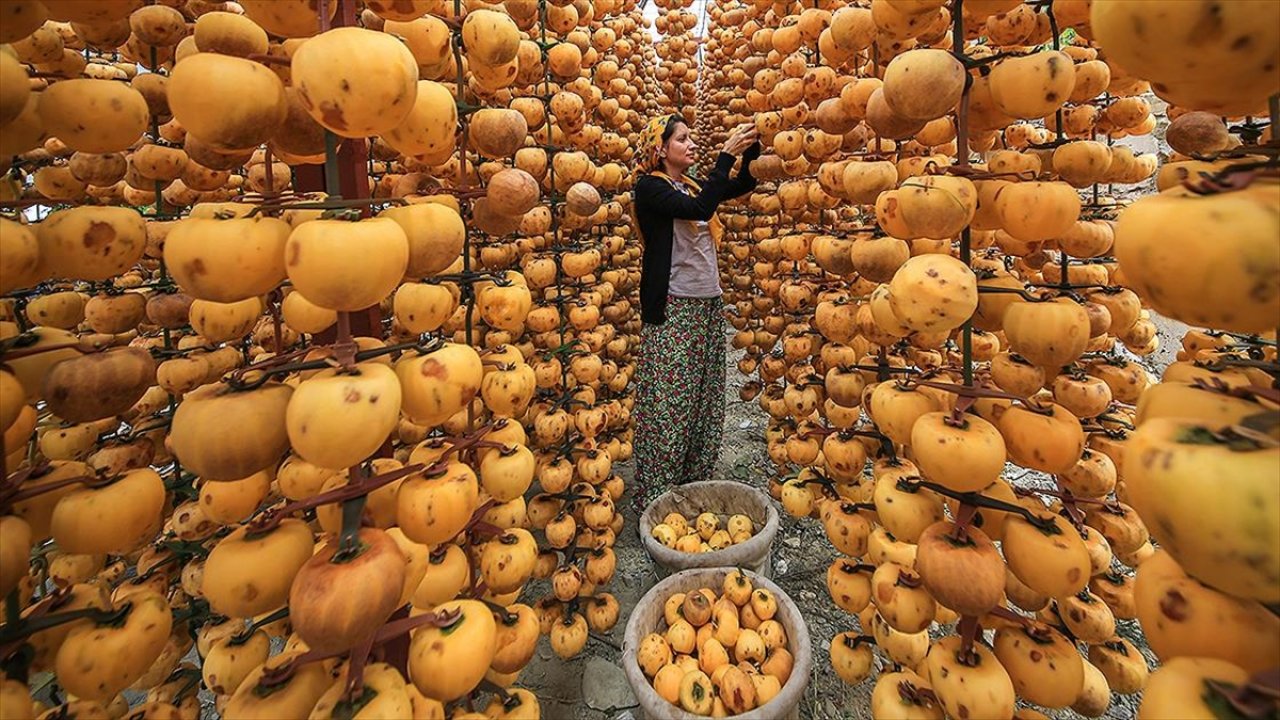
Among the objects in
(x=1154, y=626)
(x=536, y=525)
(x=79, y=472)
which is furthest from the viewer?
(x=536, y=525)

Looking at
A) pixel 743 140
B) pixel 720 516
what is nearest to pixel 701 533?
pixel 720 516

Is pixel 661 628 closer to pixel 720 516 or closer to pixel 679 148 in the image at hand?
pixel 720 516

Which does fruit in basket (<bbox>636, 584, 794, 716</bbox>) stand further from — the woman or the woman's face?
the woman's face

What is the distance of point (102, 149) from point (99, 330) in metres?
0.75

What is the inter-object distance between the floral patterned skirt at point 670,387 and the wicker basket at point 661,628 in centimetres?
90

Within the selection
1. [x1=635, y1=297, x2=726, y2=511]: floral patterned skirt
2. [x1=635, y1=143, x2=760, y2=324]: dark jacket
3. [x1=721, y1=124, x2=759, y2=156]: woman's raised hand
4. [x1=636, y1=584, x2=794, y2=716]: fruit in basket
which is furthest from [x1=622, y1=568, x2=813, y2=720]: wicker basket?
[x1=721, y1=124, x2=759, y2=156]: woman's raised hand

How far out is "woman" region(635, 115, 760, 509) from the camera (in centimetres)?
319

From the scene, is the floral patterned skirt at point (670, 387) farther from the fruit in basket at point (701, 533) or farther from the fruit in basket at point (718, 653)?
the fruit in basket at point (718, 653)

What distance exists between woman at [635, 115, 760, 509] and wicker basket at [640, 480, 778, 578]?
0.25 metres

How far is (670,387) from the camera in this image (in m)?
3.34

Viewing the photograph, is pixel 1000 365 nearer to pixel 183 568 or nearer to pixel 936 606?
pixel 936 606

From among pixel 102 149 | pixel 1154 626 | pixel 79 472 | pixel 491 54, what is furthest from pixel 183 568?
pixel 1154 626

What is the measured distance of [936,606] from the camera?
1371 millimetres

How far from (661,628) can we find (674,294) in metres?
1.89
